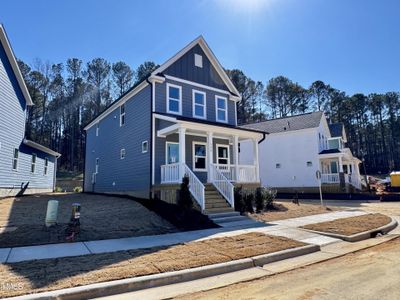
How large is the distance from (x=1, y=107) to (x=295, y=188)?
83.7 ft

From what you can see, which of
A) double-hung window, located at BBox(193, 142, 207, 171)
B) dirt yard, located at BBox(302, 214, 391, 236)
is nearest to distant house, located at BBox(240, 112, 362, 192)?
double-hung window, located at BBox(193, 142, 207, 171)

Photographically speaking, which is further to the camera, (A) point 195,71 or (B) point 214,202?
(A) point 195,71

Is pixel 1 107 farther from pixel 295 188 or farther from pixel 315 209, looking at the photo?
pixel 295 188

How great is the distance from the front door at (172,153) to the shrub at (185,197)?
343cm

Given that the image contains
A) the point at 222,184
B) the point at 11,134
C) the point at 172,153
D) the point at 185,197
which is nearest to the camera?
the point at 185,197

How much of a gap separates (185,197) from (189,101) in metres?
6.80

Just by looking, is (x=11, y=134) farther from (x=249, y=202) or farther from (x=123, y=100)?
(x=249, y=202)

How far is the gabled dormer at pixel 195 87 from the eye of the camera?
1560cm

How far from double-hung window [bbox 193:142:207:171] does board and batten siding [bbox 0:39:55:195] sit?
1023 centimetres

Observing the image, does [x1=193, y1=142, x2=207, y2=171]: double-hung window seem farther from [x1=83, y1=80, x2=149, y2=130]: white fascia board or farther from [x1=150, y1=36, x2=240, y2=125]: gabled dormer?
[x1=83, y1=80, x2=149, y2=130]: white fascia board

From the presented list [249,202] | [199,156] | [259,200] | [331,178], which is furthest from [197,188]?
[331,178]

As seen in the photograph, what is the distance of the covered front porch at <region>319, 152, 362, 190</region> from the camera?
2731cm

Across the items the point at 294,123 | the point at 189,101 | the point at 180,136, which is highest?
the point at 294,123

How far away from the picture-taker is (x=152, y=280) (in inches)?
196
